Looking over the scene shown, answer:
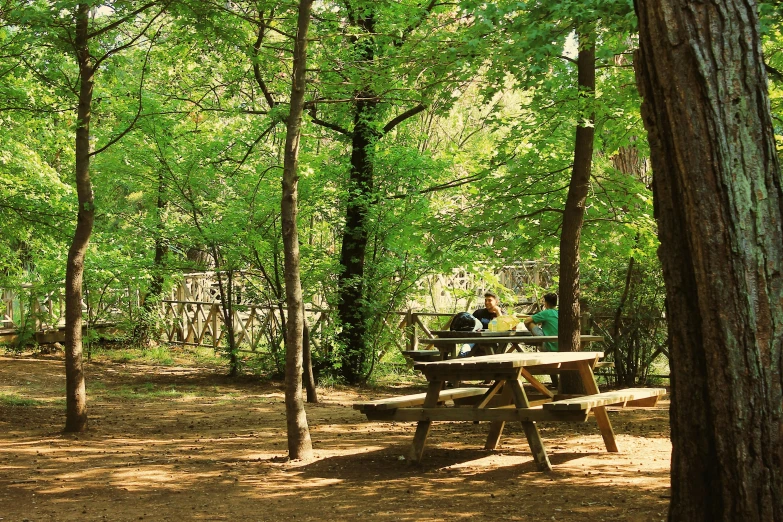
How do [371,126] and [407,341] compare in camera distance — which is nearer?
[371,126]

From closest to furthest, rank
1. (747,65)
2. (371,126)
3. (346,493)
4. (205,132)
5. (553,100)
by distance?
(747,65) → (346,493) → (553,100) → (371,126) → (205,132)

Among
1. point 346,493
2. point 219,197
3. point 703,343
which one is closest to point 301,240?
point 219,197

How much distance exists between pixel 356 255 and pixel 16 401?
5.65m

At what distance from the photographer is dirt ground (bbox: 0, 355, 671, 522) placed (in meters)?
5.73

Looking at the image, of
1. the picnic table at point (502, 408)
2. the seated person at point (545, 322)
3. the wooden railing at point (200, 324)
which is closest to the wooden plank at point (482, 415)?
the picnic table at point (502, 408)

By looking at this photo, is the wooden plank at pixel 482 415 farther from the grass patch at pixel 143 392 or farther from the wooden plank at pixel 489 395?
the grass patch at pixel 143 392

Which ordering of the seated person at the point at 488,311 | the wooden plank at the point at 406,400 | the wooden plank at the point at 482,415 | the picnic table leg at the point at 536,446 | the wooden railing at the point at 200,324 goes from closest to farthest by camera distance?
the wooden plank at the point at 482,415
the picnic table leg at the point at 536,446
the wooden plank at the point at 406,400
the seated person at the point at 488,311
the wooden railing at the point at 200,324

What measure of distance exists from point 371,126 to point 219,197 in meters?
3.80

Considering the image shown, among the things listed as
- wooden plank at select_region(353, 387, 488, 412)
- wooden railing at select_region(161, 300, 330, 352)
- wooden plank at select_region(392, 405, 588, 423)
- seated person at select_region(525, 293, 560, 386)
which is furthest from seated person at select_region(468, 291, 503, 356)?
wooden railing at select_region(161, 300, 330, 352)

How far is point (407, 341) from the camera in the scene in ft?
52.0

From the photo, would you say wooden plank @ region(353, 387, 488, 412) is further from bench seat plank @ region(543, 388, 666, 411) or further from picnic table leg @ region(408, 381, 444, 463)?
bench seat plank @ region(543, 388, 666, 411)

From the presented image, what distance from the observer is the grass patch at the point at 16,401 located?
11664 millimetres

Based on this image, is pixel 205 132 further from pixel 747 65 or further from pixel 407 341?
pixel 747 65

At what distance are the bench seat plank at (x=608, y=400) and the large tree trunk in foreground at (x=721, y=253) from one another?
2311mm
